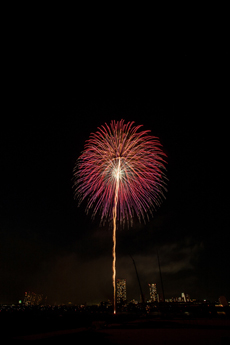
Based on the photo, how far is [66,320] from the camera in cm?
1953

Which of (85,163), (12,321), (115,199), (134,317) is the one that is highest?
(85,163)

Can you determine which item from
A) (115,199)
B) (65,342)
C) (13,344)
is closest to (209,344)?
(65,342)

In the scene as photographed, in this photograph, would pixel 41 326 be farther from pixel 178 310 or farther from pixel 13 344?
pixel 178 310

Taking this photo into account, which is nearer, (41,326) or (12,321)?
(12,321)

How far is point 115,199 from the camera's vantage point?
2344cm

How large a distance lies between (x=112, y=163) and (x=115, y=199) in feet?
10.9

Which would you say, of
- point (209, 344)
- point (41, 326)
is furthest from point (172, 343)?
point (41, 326)

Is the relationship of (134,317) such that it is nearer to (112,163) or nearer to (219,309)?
(219,309)

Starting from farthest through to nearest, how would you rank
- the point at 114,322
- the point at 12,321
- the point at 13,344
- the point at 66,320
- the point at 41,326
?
the point at 114,322
the point at 66,320
the point at 41,326
the point at 12,321
the point at 13,344

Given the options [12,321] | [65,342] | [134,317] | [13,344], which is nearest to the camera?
[13,344]

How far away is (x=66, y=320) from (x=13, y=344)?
1033 cm

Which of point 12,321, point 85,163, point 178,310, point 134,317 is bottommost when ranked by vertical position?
point 12,321

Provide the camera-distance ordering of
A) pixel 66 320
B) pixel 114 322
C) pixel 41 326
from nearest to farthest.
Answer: pixel 41 326 < pixel 66 320 < pixel 114 322

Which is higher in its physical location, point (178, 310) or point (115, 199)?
point (115, 199)
